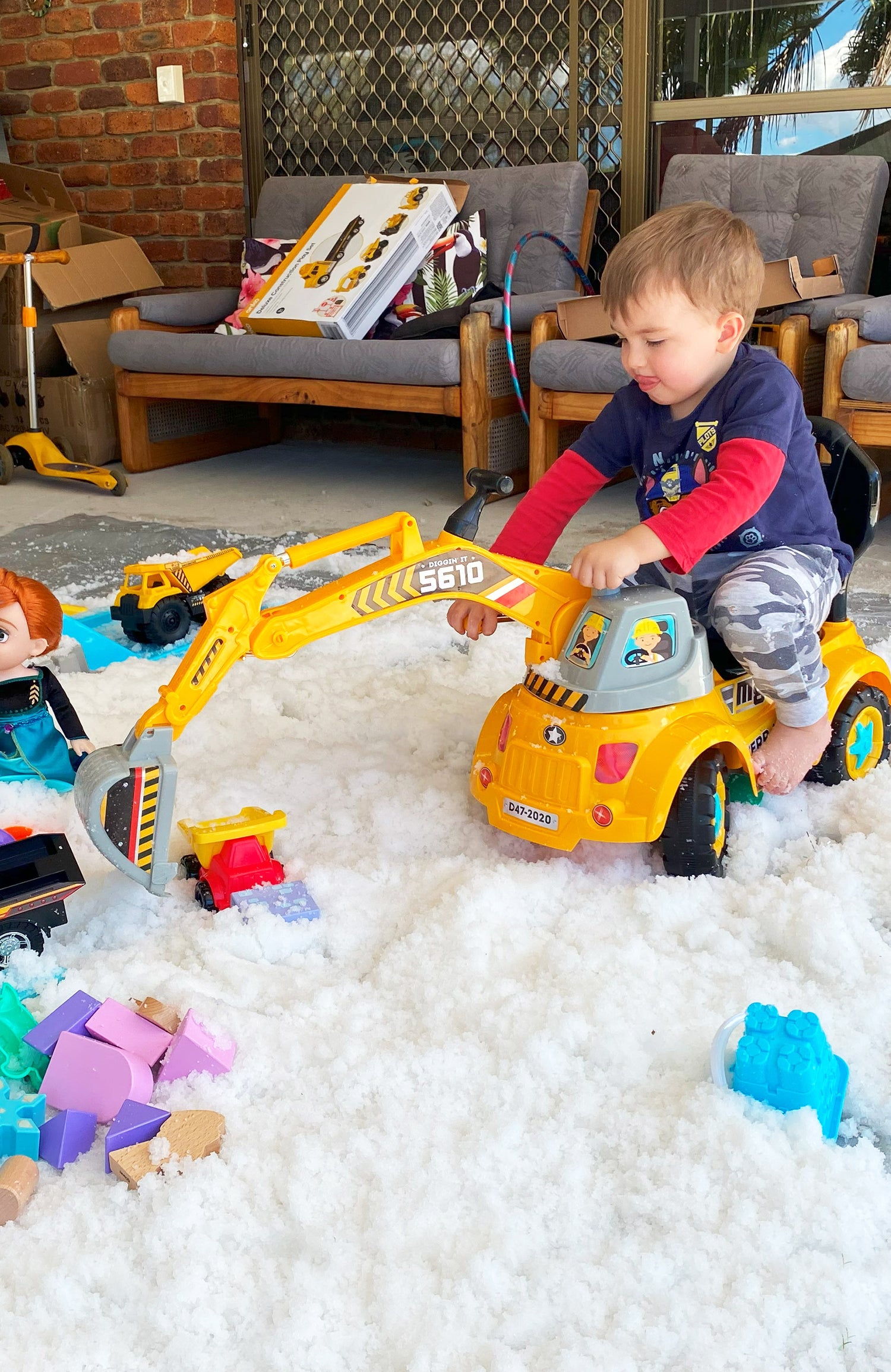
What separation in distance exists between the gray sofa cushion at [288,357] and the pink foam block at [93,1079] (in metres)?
2.49

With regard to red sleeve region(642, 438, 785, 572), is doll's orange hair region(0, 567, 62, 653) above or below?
below

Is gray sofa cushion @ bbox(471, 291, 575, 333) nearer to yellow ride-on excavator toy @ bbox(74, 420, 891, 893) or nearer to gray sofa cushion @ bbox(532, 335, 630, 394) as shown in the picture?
gray sofa cushion @ bbox(532, 335, 630, 394)

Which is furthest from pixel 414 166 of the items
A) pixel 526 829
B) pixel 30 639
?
pixel 526 829

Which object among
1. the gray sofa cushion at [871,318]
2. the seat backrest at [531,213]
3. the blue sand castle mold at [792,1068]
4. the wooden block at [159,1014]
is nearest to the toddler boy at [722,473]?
the blue sand castle mold at [792,1068]

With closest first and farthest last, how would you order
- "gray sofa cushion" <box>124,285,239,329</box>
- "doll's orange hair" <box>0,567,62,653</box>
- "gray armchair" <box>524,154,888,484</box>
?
"doll's orange hair" <box>0,567,62,653</box> < "gray armchair" <box>524,154,888,484</box> < "gray sofa cushion" <box>124,285,239,329</box>

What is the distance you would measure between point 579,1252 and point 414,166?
3.86m

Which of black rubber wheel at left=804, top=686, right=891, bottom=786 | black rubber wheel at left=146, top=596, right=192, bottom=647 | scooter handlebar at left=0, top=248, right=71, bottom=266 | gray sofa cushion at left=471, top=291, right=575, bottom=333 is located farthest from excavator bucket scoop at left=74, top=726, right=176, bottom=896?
scooter handlebar at left=0, top=248, right=71, bottom=266

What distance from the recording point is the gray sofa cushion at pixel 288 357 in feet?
10.8

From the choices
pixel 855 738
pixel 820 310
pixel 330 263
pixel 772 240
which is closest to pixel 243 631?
pixel 855 738

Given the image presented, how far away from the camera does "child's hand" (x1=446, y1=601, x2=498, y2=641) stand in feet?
5.09

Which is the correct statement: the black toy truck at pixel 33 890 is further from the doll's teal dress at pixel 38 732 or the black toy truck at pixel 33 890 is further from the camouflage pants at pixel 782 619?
the camouflage pants at pixel 782 619

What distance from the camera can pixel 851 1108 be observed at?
107cm

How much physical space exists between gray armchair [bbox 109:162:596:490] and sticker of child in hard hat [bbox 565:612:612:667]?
2018 mm

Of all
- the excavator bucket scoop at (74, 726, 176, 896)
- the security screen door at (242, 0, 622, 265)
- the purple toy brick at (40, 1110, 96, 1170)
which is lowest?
the purple toy brick at (40, 1110, 96, 1170)
